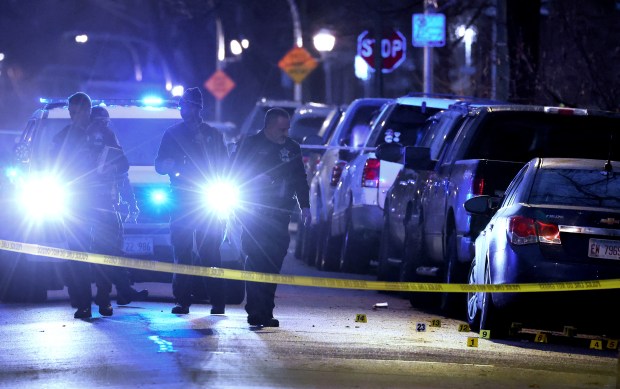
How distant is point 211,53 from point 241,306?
174 feet

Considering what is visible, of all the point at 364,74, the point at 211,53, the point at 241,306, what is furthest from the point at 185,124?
the point at 211,53

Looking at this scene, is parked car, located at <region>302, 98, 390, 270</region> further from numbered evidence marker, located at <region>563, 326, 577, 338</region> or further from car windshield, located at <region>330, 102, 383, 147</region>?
numbered evidence marker, located at <region>563, 326, 577, 338</region>

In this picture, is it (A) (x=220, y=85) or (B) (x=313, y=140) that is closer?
(B) (x=313, y=140)

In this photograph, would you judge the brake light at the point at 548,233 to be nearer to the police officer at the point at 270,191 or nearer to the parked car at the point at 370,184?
the police officer at the point at 270,191

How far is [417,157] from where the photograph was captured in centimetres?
1597

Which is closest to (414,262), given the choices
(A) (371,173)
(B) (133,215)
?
(A) (371,173)

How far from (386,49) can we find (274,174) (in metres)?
18.8

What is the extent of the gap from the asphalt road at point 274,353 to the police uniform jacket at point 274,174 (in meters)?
1.02

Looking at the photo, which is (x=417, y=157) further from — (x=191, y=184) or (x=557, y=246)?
(x=557, y=246)

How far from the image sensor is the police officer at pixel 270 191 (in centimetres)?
1306

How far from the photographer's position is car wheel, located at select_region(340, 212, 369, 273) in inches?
781

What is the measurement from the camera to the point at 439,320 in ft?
46.2

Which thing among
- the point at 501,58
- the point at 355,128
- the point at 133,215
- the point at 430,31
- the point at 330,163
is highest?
the point at 430,31

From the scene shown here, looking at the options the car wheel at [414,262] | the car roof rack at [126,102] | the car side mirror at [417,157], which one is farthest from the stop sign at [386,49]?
the car side mirror at [417,157]
